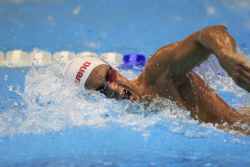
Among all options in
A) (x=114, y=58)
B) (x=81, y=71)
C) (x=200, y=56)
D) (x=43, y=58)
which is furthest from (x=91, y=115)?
(x=43, y=58)

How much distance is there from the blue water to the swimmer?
0.26ft

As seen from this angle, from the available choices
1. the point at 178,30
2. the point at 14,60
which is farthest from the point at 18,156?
the point at 178,30

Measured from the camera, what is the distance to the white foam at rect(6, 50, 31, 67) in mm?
5570

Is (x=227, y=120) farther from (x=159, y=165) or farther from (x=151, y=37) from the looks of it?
(x=151, y=37)

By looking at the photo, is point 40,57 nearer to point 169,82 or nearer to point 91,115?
point 91,115

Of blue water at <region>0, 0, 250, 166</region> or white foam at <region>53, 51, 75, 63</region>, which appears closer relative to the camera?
blue water at <region>0, 0, 250, 166</region>

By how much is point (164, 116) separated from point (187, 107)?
0.48 ft

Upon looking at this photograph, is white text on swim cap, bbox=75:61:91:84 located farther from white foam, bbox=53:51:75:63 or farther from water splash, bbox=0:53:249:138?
white foam, bbox=53:51:75:63

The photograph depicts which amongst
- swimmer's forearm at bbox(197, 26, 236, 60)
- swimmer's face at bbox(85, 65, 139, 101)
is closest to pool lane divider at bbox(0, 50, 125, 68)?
swimmer's face at bbox(85, 65, 139, 101)

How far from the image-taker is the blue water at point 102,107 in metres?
2.25

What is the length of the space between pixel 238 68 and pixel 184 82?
0.87 meters

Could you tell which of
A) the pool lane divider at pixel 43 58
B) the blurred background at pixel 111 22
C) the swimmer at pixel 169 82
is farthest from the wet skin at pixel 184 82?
the blurred background at pixel 111 22

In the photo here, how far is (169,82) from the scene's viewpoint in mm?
2537

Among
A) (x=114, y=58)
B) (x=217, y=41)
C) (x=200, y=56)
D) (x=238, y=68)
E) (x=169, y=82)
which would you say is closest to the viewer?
(x=238, y=68)
